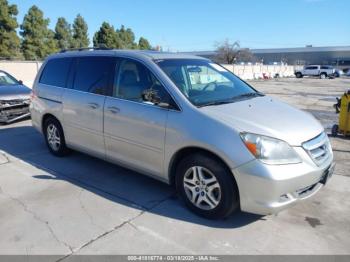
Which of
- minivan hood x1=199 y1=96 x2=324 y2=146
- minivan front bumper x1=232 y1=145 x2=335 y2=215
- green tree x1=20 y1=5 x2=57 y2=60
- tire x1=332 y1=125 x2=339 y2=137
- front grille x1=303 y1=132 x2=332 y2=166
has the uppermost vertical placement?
green tree x1=20 y1=5 x2=57 y2=60

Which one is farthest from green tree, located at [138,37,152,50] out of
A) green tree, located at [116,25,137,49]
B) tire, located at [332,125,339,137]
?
tire, located at [332,125,339,137]

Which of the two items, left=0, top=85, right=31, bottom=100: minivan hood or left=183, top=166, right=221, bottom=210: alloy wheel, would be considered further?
left=0, top=85, right=31, bottom=100: minivan hood

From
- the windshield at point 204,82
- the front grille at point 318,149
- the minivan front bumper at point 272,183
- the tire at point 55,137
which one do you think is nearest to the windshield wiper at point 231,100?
the windshield at point 204,82

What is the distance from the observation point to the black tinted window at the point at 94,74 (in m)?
4.61

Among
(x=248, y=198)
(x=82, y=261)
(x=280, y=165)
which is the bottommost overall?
(x=82, y=261)

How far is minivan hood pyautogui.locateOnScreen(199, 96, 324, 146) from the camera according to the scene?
3.30m

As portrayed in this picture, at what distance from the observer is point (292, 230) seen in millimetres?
3477

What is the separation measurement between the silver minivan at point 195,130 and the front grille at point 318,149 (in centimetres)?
1

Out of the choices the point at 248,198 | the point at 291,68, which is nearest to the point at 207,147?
the point at 248,198

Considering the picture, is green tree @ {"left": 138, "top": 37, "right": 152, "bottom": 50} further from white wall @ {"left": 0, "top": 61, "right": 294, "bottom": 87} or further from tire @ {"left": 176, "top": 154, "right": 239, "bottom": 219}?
tire @ {"left": 176, "top": 154, "right": 239, "bottom": 219}

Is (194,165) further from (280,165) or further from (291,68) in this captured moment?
(291,68)

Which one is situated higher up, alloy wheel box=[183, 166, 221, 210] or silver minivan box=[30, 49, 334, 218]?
silver minivan box=[30, 49, 334, 218]

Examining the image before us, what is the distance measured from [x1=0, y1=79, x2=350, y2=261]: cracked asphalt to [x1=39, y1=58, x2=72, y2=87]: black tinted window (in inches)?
59.9

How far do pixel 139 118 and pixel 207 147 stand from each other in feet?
3.43
